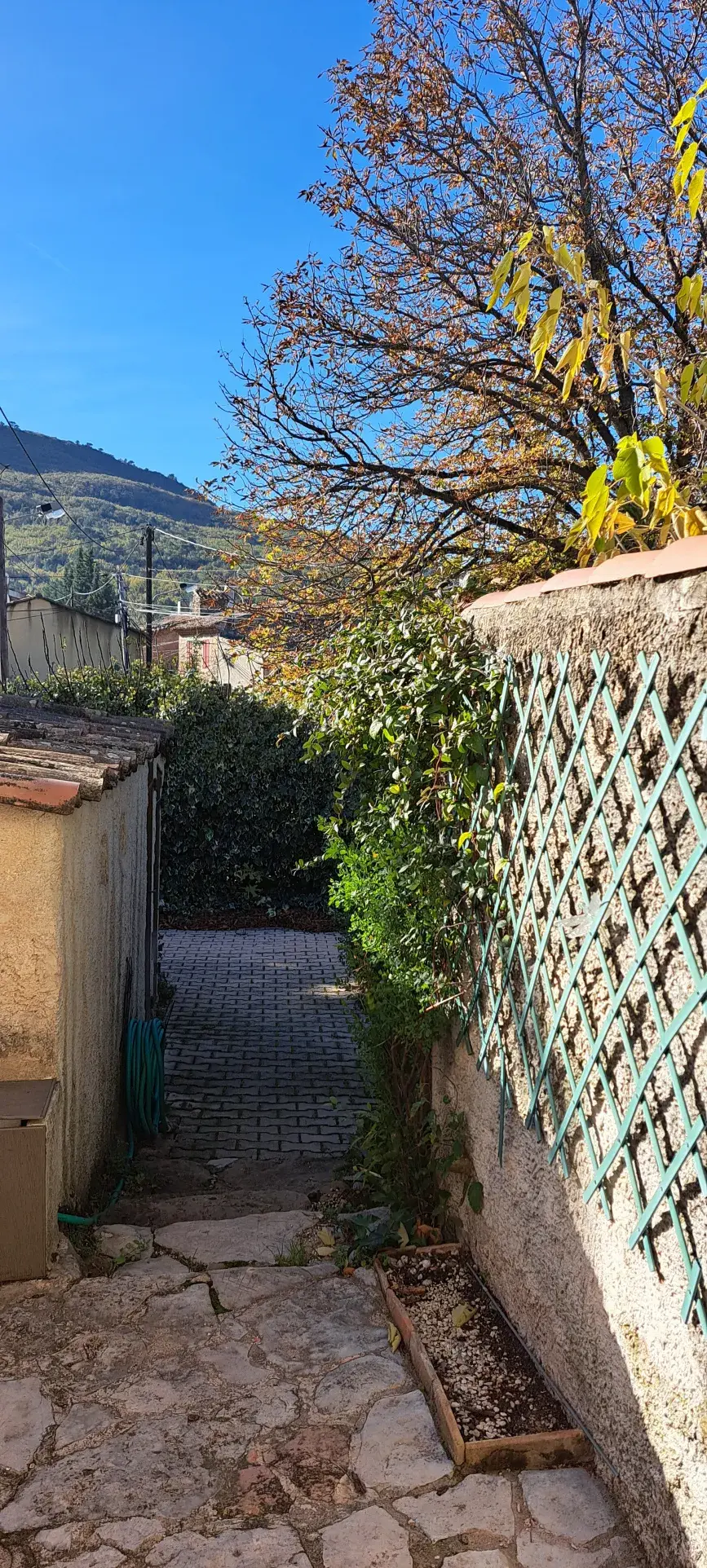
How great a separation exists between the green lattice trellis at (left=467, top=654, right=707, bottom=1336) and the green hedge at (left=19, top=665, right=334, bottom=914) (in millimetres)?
9223

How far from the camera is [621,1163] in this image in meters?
2.40

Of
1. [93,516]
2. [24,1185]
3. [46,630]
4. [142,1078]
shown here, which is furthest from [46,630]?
[93,516]

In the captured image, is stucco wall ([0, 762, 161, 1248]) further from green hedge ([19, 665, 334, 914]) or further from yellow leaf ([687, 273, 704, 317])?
green hedge ([19, 665, 334, 914])

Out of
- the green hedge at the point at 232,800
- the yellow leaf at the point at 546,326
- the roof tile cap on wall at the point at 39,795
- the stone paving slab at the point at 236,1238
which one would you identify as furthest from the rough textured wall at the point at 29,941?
the green hedge at the point at 232,800

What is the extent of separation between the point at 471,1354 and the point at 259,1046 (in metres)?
4.86

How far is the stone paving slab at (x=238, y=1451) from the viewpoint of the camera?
2.37m

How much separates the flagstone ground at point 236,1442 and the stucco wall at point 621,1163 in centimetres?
28

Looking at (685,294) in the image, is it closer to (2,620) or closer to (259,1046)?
(259,1046)

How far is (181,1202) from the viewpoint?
15.4 ft

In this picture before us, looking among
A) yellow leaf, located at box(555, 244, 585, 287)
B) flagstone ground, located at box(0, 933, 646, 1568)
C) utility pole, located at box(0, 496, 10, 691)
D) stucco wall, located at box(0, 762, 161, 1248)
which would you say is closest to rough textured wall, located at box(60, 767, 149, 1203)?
stucco wall, located at box(0, 762, 161, 1248)

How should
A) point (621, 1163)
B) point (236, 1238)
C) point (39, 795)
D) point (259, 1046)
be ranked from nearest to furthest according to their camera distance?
point (621, 1163)
point (39, 795)
point (236, 1238)
point (259, 1046)

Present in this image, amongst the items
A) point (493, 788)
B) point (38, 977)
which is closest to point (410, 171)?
point (493, 788)

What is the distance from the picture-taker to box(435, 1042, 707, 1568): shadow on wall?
2137mm

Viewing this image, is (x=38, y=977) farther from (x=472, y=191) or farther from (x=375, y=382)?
(x=472, y=191)
